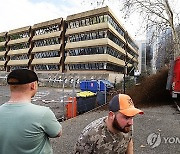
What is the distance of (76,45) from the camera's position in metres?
44.2

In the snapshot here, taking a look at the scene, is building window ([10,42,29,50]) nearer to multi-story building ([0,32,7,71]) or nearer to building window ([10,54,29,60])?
building window ([10,54,29,60])

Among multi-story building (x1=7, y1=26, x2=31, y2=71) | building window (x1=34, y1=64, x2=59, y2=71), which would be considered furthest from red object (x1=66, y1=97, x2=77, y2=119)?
multi-story building (x1=7, y1=26, x2=31, y2=71)

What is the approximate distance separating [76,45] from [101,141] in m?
42.7

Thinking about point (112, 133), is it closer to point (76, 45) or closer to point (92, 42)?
point (92, 42)

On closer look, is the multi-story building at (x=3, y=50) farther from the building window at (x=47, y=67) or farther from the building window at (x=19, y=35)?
the building window at (x=47, y=67)

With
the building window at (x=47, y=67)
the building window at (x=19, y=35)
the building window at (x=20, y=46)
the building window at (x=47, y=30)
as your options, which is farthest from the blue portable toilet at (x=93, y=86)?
the building window at (x=19, y=35)

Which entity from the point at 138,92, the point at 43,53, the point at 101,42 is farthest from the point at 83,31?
the point at 138,92

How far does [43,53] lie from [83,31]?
48.3 feet

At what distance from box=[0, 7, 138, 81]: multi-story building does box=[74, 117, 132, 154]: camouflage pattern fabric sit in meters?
29.4

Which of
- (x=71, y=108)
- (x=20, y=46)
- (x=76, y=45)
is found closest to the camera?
(x=71, y=108)

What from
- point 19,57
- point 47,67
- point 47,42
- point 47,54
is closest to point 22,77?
point 47,67

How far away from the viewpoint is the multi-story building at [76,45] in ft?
133

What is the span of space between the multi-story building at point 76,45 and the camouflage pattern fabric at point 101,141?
96.5 feet

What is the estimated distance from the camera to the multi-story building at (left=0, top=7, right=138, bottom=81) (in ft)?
133
